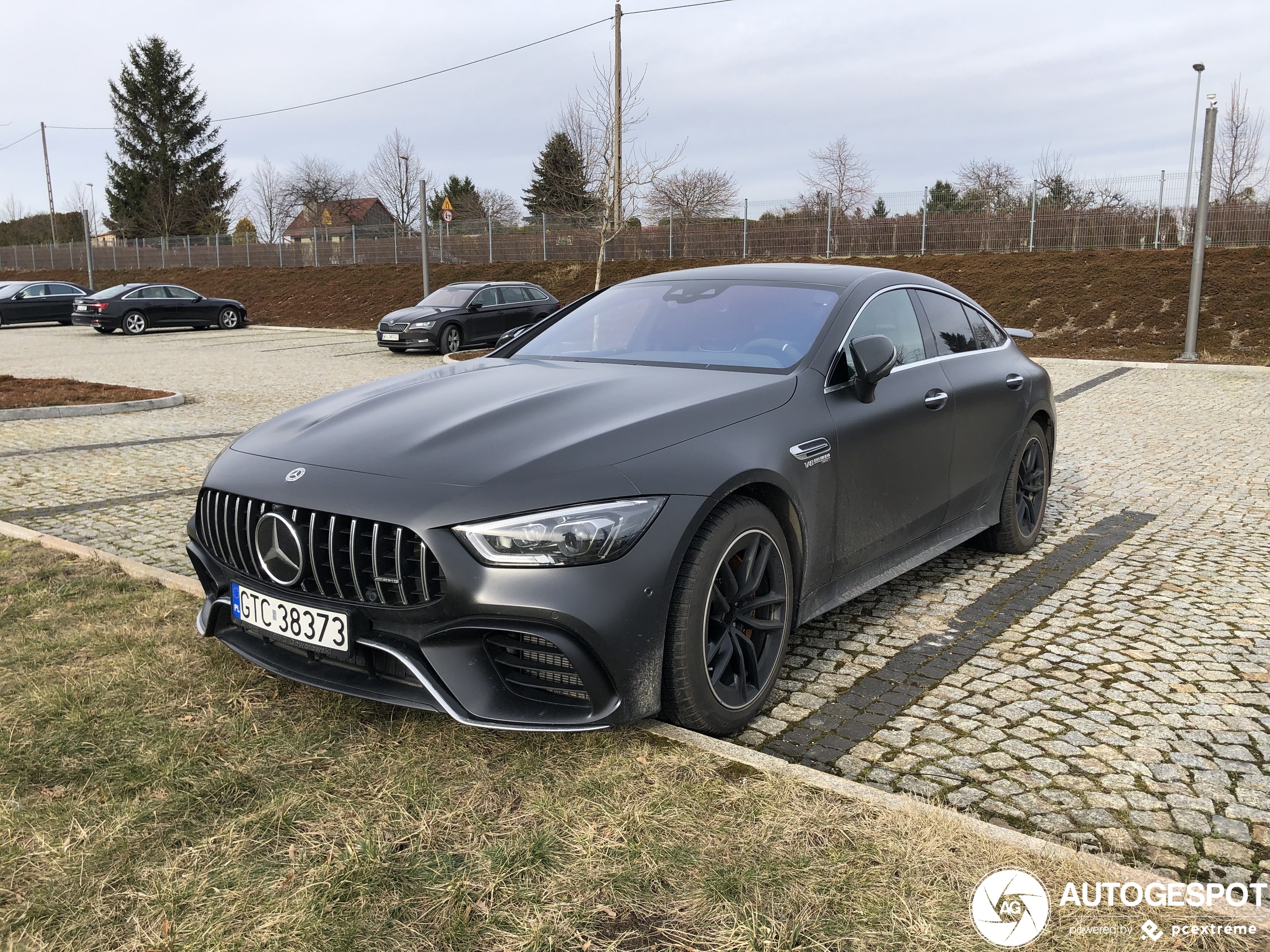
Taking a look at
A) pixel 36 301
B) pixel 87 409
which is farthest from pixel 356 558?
pixel 36 301

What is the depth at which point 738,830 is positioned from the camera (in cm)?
269

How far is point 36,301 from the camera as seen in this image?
32250 mm

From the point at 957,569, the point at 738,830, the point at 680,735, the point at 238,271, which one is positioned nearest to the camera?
the point at 738,830

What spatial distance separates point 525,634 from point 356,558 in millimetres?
567

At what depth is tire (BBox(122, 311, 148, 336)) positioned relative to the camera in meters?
28.0

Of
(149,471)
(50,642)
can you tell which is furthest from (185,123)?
(50,642)

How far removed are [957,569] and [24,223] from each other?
86225 millimetres

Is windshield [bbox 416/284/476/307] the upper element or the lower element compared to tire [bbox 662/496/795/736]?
upper

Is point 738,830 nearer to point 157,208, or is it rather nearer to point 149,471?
point 149,471

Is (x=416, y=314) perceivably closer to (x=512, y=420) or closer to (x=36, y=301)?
(x=512, y=420)

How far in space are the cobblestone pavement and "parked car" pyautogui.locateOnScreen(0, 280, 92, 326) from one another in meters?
26.8

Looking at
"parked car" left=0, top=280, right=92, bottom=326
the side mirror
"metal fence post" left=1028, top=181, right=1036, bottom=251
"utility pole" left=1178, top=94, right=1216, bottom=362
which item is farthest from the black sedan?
the side mirror

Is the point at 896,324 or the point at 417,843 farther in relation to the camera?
the point at 896,324
